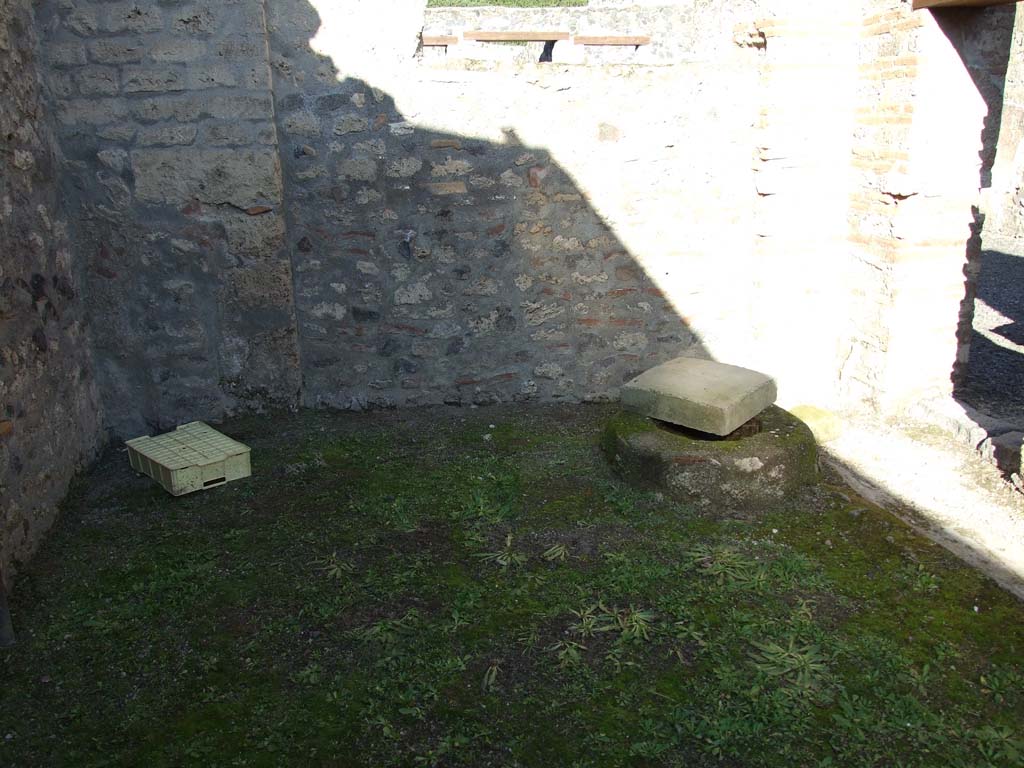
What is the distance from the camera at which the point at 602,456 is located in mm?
4684

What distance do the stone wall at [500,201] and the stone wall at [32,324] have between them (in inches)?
8.5

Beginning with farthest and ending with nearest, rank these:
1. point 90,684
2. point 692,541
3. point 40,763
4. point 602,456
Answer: point 602,456 < point 692,541 < point 90,684 < point 40,763

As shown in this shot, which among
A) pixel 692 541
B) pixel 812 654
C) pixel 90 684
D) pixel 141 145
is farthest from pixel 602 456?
pixel 141 145

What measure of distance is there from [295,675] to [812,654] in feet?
6.19

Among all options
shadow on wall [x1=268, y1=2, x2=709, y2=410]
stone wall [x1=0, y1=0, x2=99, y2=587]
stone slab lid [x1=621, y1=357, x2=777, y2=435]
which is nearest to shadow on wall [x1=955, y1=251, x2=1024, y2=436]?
stone slab lid [x1=621, y1=357, x2=777, y2=435]

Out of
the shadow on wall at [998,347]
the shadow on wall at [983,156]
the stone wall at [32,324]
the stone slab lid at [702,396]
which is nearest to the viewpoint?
the stone wall at [32,324]

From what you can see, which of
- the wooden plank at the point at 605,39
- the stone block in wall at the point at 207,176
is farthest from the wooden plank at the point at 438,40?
the stone block in wall at the point at 207,176

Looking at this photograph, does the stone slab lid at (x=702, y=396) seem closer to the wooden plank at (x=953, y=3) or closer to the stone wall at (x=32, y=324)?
the wooden plank at (x=953, y=3)

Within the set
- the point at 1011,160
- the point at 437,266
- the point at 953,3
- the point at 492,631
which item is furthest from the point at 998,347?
the point at 492,631

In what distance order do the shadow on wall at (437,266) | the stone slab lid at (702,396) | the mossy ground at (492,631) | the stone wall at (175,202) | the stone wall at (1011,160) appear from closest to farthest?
the mossy ground at (492,631) → the stone slab lid at (702,396) → the stone wall at (175,202) → the shadow on wall at (437,266) → the stone wall at (1011,160)

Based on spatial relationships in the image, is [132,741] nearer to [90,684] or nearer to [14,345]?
[90,684]

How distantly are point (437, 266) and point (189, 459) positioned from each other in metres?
1.86

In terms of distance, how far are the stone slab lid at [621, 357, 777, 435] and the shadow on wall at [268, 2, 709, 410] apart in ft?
2.62

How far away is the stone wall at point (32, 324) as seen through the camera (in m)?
3.79
